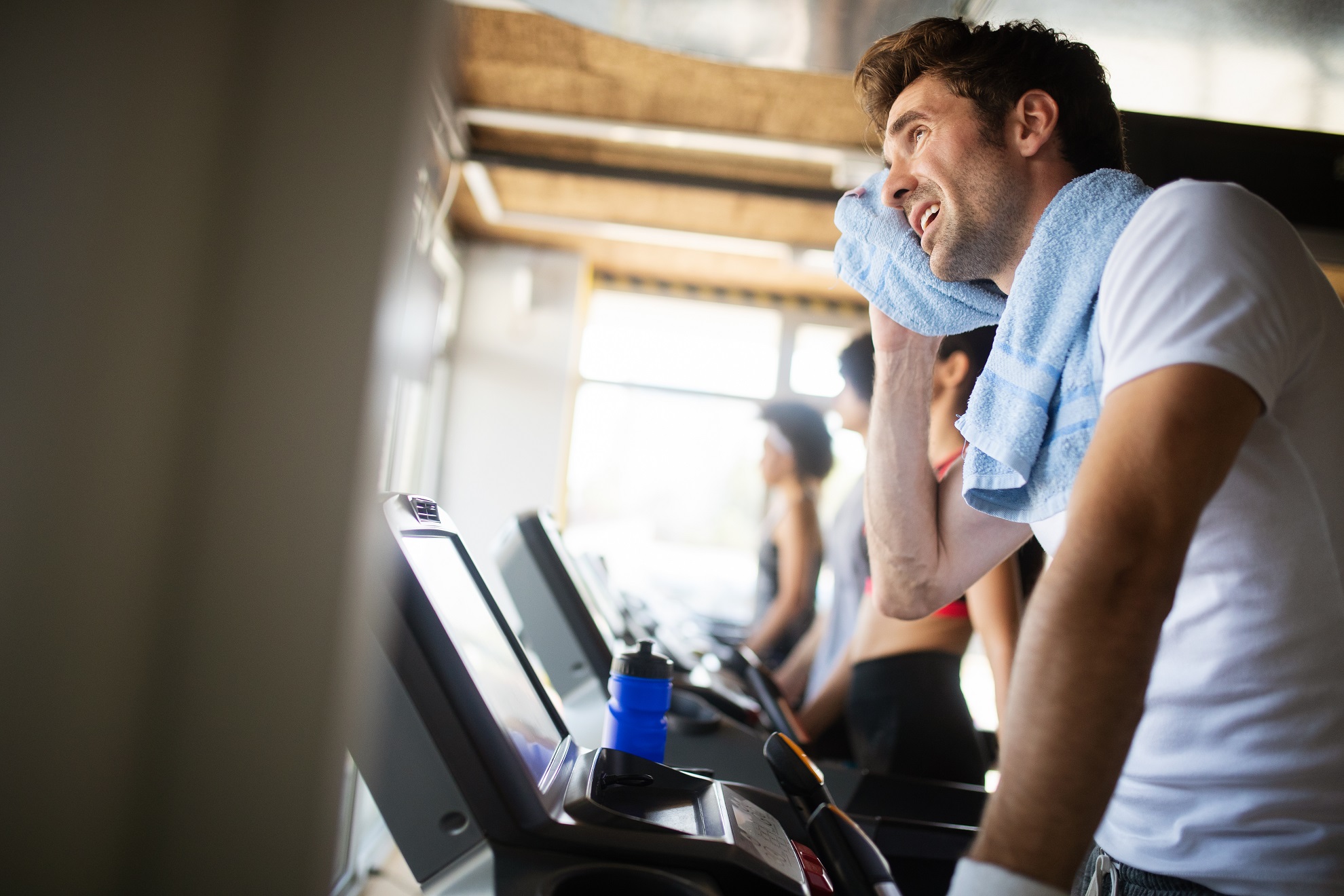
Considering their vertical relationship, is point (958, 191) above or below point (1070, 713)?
above

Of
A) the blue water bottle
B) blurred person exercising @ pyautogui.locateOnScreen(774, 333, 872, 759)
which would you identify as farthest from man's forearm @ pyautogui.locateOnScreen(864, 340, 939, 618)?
blurred person exercising @ pyautogui.locateOnScreen(774, 333, 872, 759)

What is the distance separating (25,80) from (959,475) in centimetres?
119

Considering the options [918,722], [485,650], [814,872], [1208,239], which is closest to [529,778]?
[485,650]

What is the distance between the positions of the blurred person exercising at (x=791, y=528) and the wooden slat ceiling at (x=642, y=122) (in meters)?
1.07

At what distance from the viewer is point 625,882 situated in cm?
70

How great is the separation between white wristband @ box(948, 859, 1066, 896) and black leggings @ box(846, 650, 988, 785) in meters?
1.42

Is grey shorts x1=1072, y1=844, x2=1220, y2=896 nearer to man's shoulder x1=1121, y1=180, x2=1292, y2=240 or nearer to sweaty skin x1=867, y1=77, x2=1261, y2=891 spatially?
sweaty skin x1=867, y1=77, x2=1261, y2=891

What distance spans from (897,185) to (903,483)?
16.4 inches

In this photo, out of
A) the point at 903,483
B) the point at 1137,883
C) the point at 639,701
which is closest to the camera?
the point at 1137,883

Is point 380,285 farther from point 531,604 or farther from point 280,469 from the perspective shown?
point 531,604

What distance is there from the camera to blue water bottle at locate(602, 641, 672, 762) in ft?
3.36

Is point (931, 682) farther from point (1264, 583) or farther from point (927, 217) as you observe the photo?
point (1264, 583)

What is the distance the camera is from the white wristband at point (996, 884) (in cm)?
59

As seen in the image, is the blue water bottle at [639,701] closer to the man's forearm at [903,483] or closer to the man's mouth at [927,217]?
the man's forearm at [903,483]
